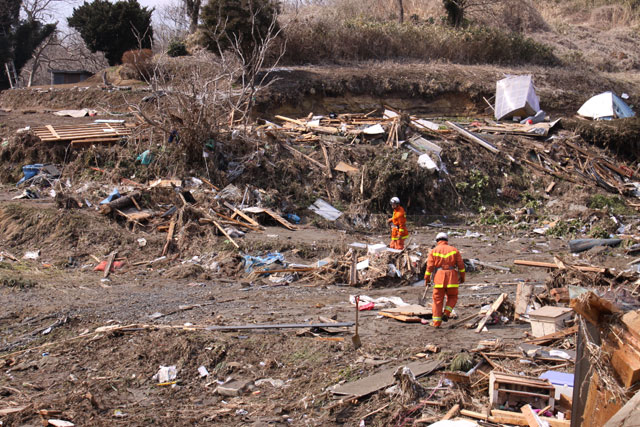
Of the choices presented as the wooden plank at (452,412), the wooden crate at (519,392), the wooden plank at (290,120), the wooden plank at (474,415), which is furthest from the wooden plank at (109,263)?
the wooden plank at (290,120)

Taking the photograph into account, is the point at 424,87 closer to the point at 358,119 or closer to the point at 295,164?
the point at 358,119

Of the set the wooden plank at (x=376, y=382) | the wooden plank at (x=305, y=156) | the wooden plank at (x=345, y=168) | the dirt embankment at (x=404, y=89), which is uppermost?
the dirt embankment at (x=404, y=89)

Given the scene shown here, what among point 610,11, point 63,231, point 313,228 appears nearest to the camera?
point 63,231

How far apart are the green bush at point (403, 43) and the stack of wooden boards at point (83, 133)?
10.2 metres

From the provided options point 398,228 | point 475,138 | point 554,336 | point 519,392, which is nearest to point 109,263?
point 398,228

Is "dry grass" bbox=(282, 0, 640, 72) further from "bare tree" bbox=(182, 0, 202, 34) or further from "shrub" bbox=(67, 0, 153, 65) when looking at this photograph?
"shrub" bbox=(67, 0, 153, 65)

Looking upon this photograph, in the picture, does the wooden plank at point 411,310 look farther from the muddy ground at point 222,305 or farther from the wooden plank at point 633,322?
the wooden plank at point 633,322

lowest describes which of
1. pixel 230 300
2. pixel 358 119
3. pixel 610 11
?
pixel 230 300

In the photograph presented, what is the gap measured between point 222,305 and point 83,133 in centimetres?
893

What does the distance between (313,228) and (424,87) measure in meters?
12.1

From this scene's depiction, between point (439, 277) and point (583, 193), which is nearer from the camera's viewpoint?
point (439, 277)

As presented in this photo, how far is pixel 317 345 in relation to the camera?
689 centimetres

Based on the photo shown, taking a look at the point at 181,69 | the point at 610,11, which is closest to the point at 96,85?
the point at 181,69

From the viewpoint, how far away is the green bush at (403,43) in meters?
24.7
